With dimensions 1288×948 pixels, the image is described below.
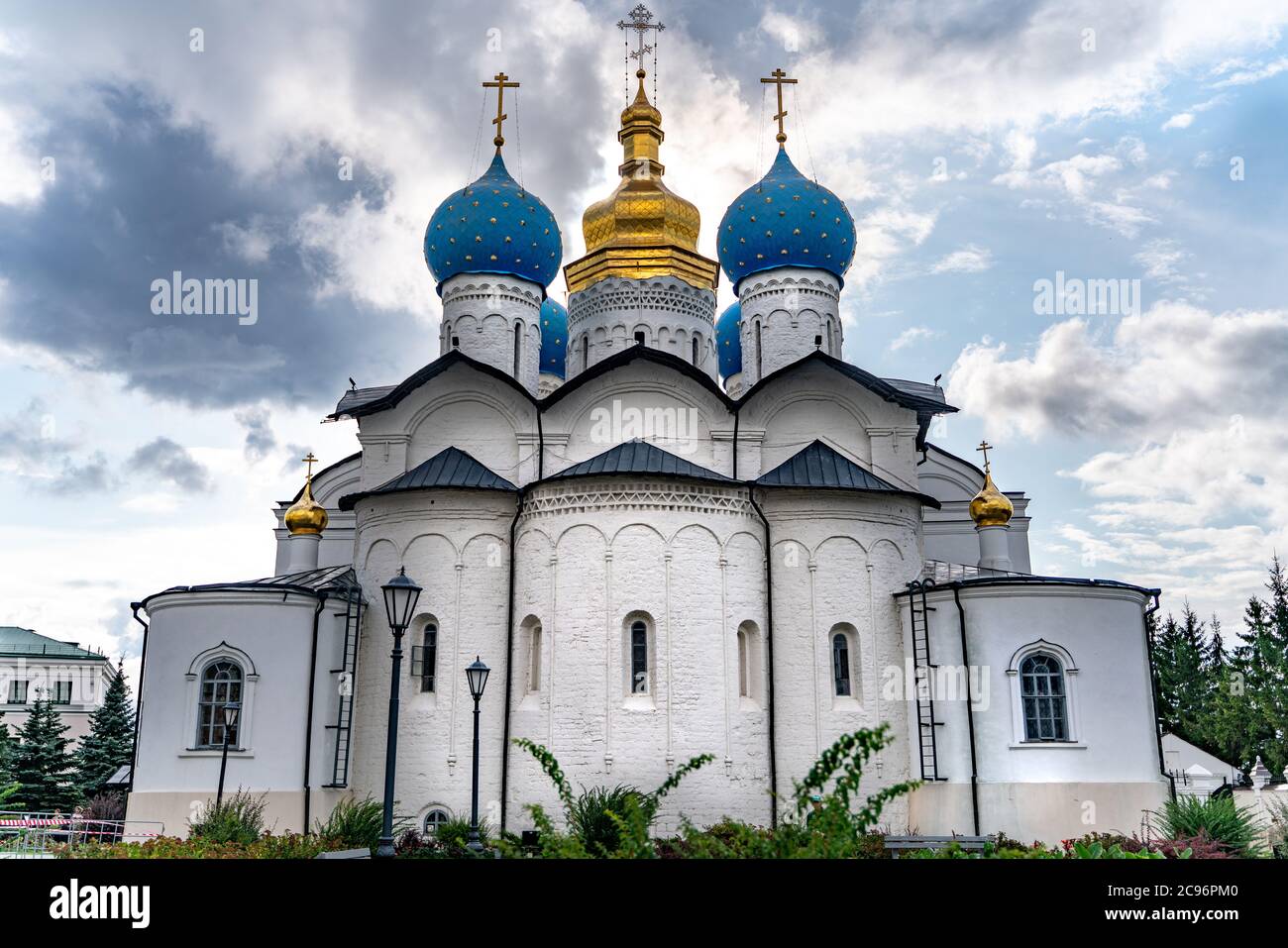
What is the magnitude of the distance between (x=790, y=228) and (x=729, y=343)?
447cm

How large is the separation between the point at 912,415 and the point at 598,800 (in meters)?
8.19

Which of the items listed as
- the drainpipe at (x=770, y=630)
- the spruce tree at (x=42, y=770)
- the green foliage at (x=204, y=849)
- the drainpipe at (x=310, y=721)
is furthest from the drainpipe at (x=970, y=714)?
the spruce tree at (x=42, y=770)

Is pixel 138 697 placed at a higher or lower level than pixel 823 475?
lower

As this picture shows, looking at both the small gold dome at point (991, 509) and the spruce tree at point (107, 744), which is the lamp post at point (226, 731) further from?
the small gold dome at point (991, 509)

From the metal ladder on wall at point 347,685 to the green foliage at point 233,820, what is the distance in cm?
110

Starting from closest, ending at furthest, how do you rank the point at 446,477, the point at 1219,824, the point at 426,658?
the point at 1219,824, the point at 426,658, the point at 446,477

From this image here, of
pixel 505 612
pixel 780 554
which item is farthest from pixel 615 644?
pixel 780 554

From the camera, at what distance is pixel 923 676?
15281mm

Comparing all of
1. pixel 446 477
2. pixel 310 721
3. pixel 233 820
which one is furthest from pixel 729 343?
pixel 233 820

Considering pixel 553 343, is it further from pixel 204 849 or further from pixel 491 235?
pixel 204 849

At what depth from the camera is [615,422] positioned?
680 inches

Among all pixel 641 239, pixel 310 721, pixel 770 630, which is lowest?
pixel 310 721

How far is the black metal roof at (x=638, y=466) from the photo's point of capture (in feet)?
49.5

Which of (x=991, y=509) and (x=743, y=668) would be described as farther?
(x=991, y=509)
